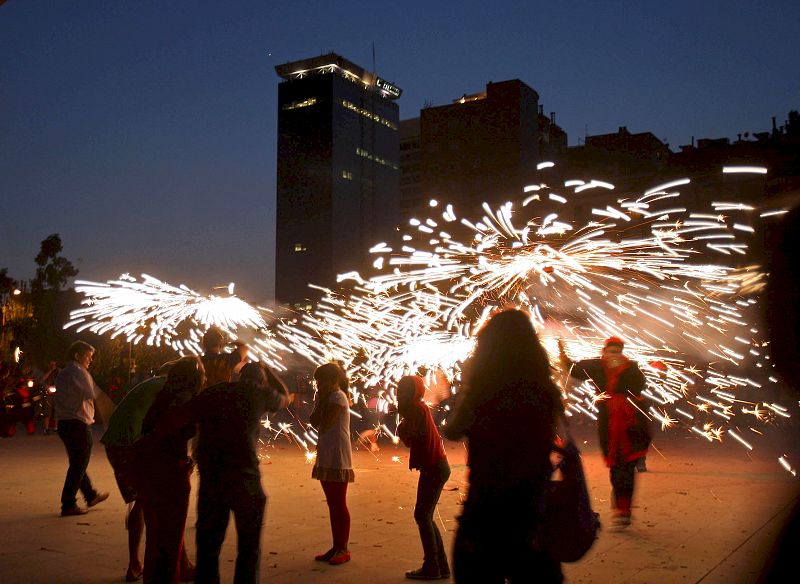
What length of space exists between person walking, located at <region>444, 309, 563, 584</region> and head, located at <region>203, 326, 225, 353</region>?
3.05 meters

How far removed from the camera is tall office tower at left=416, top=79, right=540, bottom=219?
6669 cm

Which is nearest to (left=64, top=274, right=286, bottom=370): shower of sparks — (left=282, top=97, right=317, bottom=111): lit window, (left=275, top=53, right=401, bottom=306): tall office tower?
(left=275, top=53, right=401, bottom=306): tall office tower

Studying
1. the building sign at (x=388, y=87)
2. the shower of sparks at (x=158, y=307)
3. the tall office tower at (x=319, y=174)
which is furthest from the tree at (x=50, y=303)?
the building sign at (x=388, y=87)

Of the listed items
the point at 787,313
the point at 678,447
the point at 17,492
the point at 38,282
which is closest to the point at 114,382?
the point at 17,492

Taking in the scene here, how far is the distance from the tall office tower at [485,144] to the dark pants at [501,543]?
207 ft

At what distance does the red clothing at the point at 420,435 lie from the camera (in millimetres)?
6008

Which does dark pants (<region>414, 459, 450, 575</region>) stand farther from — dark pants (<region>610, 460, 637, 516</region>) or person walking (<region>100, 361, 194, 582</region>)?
dark pants (<region>610, 460, 637, 516</region>)

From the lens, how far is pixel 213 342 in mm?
6477

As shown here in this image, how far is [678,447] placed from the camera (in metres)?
14.5

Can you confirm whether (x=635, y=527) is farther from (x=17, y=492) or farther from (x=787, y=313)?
(x=17, y=492)

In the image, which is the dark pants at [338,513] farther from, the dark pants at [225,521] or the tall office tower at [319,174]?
the tall office tower at [319,174]

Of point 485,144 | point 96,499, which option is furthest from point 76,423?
point 485,144

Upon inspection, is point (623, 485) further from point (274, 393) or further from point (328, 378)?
point (274, 393)

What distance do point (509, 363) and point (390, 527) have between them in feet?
14.4
